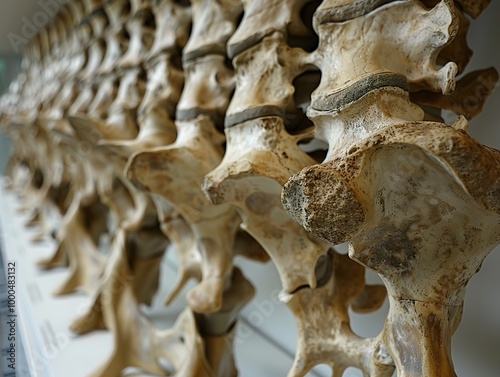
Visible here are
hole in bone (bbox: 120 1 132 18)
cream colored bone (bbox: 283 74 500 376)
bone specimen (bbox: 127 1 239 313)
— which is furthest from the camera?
hole in bone (bbox: 120 1 132 18)

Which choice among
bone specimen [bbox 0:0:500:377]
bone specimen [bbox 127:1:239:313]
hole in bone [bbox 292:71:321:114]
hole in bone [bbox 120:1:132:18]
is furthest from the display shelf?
hole in bone [bbox 120:1:132:18]

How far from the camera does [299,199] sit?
0.83 ft

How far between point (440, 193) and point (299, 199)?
0.07m

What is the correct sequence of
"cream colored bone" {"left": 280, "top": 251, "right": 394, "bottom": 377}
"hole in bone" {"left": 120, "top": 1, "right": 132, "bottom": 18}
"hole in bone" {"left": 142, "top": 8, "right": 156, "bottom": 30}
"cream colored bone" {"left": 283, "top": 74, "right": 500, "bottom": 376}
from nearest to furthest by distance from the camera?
"cream colored bone" {"left": 283, "top": 74, "right": 500, "bottom": 376}, "cream colored bone" {"left": 280, "top": 251, "right": 394, "bottom": 377}, "hole in bone" {"left": 142, "top": 8, "right": 156, "bottom": 30}, "hole in bone" {"left": 120, "top": 1, "right": 132, "bottom": 18}

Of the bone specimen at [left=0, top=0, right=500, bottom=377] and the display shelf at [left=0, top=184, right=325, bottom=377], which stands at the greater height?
the bone specimen at [left=0, top=0, right=500, bottom=377]

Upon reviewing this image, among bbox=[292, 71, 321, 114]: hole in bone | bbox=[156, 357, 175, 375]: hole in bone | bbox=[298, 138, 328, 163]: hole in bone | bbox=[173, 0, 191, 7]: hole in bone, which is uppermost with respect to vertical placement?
bbox=[173, 0, 191, 7]: hole in bone

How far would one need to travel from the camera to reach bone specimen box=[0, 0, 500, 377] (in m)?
0.25

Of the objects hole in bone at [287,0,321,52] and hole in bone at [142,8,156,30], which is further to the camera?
hole in bone at [142,8,156,30]

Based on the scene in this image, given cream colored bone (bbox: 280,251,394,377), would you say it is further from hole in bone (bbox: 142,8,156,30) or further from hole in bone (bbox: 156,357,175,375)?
hole in bone (bbox: 142,8,156,30)

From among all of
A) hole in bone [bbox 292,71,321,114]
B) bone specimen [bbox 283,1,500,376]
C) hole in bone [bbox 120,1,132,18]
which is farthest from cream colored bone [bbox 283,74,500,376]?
hole in bone [bbox 120,1,132,18]

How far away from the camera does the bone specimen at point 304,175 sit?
0.82 feet

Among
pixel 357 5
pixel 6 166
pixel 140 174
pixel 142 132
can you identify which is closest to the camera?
pixel 357 5

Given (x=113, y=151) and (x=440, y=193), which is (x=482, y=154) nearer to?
(x=440, y=193)

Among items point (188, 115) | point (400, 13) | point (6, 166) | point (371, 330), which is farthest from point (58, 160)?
point (6, 166)
